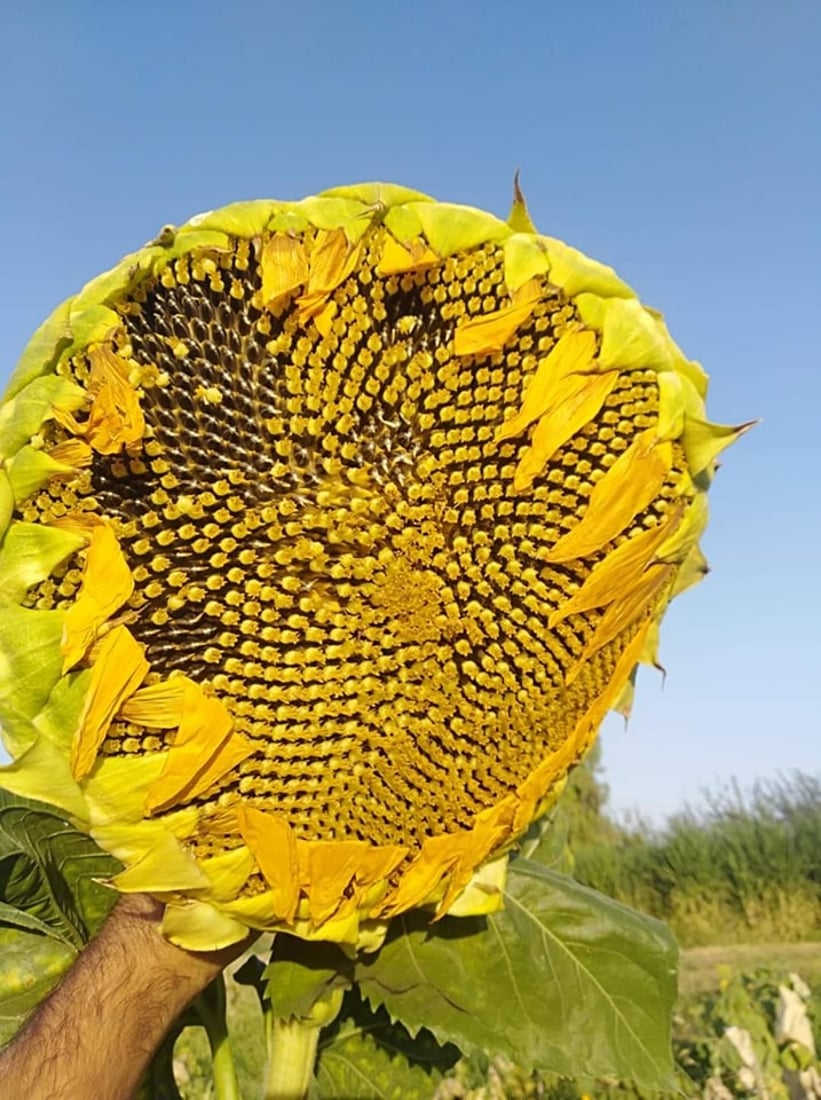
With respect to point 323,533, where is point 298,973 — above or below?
below

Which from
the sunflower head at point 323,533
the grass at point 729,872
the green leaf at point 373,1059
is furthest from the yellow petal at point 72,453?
the grass at point 729,872

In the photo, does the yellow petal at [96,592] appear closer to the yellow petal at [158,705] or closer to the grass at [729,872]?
the yellow petal at [158,705]

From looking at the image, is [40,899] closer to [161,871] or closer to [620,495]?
[161,871]

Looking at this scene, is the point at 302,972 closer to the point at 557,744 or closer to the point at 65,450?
the point at 557,744

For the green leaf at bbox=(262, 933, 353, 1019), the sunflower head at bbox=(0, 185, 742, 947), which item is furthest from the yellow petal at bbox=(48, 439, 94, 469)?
the green leaf at bbox=(262, 933, 353, 1019)


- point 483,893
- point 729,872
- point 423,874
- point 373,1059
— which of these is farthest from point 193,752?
point 729,872

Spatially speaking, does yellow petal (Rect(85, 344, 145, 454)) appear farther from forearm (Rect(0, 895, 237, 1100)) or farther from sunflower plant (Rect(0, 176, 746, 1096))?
forearm (Rect(0, 895, 237, 1100))

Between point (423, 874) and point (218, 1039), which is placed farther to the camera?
point (218, 1039)
